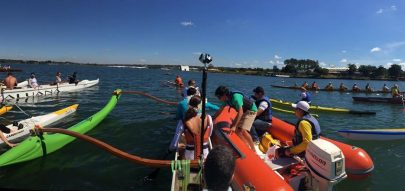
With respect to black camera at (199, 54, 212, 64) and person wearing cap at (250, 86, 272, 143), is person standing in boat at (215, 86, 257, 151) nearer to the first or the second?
person wearing cap at (250, 86, 272, 143)

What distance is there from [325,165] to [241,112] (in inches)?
105

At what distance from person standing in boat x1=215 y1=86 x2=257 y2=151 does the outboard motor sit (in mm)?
2293

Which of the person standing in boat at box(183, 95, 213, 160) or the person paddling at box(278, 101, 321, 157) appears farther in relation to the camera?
the person paddling at box(278, 101, 321, 157)

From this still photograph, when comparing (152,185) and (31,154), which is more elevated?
(31,154)

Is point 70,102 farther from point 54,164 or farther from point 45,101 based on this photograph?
point 54,164

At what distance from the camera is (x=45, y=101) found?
61.4 feet

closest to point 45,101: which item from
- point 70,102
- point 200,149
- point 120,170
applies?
point 70,102

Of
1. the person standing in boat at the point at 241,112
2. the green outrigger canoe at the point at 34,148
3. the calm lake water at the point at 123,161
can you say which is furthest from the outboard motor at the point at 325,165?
the green outrigger canoe at the point at 34,148

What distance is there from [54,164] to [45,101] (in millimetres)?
12612

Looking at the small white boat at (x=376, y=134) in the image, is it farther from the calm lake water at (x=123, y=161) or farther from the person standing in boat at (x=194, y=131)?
the person standing in boat at (x=194, y=131)

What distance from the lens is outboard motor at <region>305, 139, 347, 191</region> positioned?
470 centimetres

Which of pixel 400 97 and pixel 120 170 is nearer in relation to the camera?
pixel 120 170

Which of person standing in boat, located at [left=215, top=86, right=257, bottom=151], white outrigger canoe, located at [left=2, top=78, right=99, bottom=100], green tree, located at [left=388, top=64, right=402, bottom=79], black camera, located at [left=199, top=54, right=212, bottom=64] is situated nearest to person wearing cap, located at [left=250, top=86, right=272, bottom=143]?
person standing in boat, located at [left=215, top=86, right=257, bottom=151]

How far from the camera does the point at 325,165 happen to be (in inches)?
187
